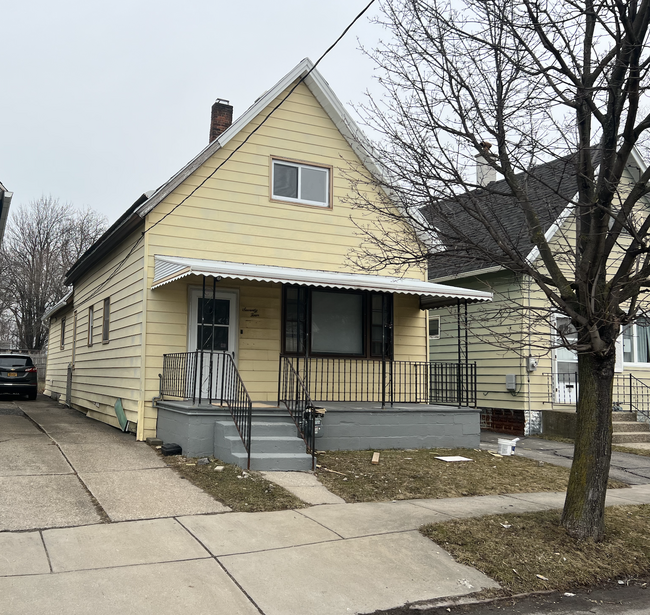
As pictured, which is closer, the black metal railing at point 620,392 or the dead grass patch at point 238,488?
the dead grass patch at point 238,488

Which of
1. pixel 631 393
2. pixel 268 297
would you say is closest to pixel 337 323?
pixel 268 297

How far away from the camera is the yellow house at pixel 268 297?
10594mm

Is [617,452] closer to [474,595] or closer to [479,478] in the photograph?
[479,478]

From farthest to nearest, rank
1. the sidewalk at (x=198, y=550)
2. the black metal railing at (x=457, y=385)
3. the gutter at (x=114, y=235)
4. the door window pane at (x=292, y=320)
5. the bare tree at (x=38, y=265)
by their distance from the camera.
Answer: the bare tree at (x=38, y=265) < the door window pane at (x=292, y=320) < the black metal railing at (x=457, y=385) < the gutter at (x=114, y=235) < the sidewalk at (x=198, y=550)

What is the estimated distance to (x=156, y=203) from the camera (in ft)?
35.9

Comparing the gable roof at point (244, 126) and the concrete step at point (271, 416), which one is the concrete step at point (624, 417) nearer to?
the gable roof at point (244, 126)

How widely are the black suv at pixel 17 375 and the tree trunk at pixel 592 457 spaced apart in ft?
58.7

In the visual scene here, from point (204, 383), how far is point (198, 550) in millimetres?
5987

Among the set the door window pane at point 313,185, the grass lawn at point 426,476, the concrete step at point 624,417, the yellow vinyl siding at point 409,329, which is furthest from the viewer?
the concrete step at point 624,417

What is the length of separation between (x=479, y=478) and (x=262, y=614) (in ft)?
17.0

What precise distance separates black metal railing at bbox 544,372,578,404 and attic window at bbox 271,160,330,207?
22.1 feet

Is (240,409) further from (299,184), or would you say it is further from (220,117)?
(220,117)

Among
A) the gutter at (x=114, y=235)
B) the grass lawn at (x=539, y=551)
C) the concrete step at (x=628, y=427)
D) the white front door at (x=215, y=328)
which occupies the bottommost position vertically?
the grass lawn at (x=539, y=551)

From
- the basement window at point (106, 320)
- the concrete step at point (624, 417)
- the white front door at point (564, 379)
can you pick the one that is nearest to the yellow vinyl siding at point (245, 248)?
the basement window at point (106, 320)
